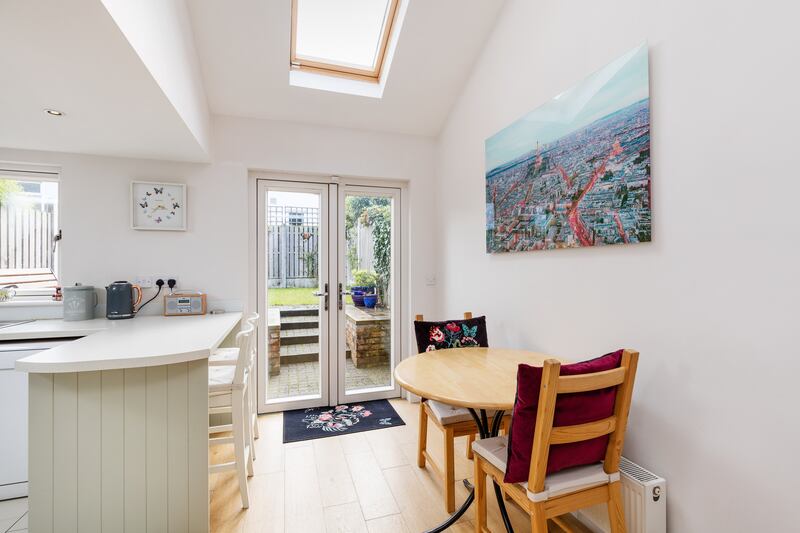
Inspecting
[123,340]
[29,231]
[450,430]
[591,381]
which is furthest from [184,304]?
[591,381]

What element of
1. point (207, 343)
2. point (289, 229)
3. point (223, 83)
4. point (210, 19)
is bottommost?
point (207, 343)

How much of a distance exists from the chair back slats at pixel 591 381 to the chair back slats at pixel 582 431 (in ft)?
0.46

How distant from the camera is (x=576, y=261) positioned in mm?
1843

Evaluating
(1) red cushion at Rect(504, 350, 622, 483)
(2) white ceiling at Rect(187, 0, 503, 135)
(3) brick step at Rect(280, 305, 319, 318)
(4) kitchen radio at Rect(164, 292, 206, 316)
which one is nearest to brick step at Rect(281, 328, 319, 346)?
(3) brick step at Rect(280, 305, 319, 318)

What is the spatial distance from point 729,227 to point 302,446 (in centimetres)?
269

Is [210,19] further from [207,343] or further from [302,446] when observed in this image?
[302,446]

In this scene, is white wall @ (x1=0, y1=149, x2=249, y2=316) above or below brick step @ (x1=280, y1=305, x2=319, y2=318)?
above

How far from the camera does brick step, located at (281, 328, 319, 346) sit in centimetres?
328

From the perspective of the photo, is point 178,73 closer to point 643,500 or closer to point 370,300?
point 370,300

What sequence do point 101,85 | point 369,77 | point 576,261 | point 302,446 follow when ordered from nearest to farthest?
point 101,85 < point 576,261 < point 302,446 < point 369,77

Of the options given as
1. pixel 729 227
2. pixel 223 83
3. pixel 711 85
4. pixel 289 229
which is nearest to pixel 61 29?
pixel 223 83

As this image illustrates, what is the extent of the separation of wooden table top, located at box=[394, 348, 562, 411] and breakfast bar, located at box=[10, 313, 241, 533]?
98 cm

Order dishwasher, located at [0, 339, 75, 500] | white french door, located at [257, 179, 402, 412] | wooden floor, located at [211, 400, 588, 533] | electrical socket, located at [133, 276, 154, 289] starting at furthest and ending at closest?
white french door, located at [257, 179, 402, 412] < electrical socket, located at [133, 276, 154, 289] < dishwasher, located at [0, 339, 75, 500] < wooden floor, located at [211, 400, 588, 533]

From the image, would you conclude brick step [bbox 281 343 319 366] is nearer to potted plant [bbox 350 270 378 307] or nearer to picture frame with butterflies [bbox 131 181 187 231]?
potted plant [bbox 350 270 378 307]
